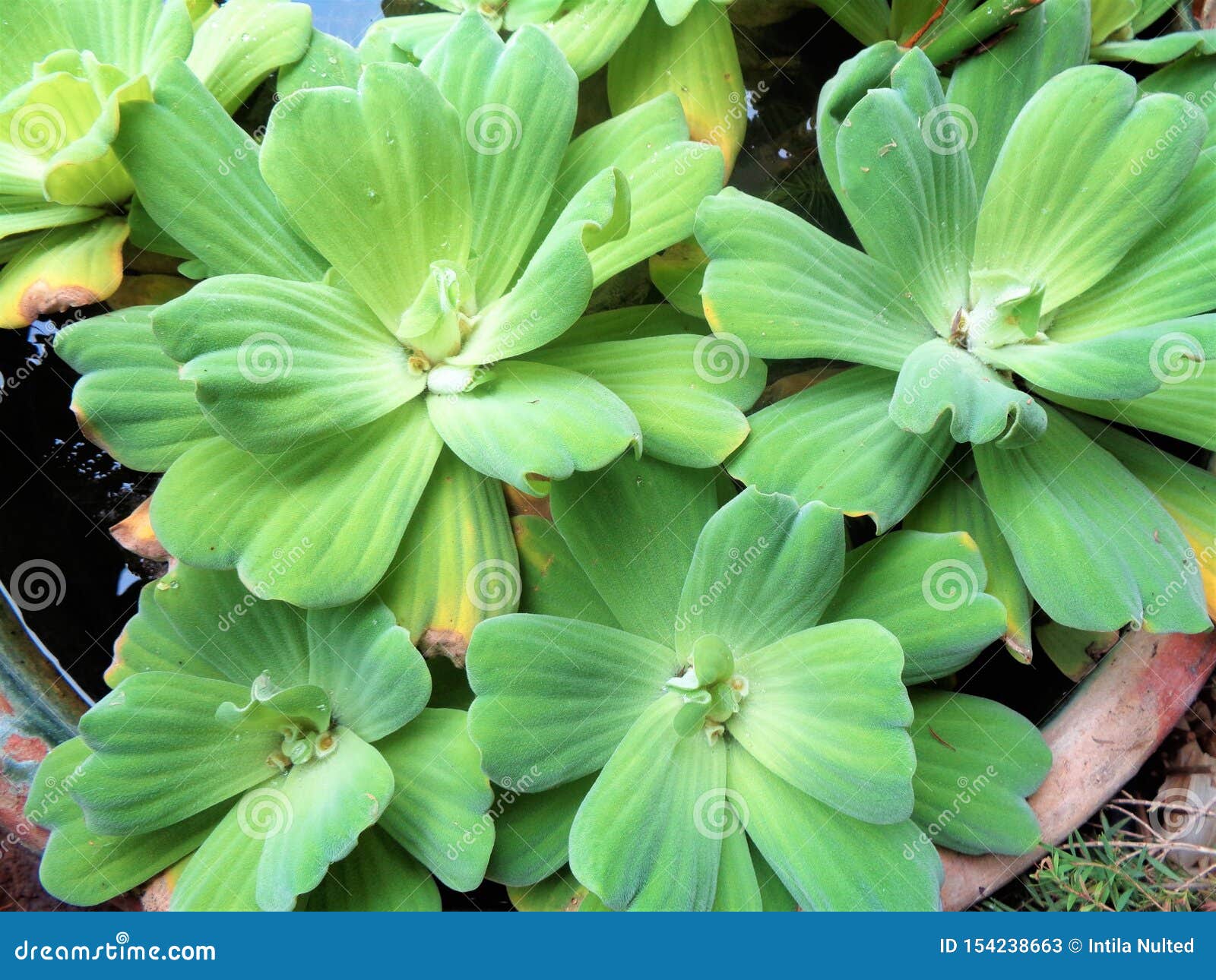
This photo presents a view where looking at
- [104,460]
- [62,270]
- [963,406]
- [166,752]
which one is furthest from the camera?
[104,460]

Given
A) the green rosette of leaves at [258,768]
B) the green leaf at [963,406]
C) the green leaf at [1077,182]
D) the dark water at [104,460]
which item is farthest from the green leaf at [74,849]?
the green leaf at [1077,182]

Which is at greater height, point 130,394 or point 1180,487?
point 130,394

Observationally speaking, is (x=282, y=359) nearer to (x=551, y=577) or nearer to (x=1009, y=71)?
(x=551, y=577)

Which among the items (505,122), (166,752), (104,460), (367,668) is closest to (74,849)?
(166,752)

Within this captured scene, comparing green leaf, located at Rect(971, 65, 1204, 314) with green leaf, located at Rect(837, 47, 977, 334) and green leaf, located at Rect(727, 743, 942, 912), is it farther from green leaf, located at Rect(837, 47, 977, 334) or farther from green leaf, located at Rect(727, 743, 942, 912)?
green leaf, located at Rect(727, 743, 942, 912)

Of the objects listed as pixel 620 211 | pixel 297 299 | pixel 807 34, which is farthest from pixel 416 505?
pixel 807 34

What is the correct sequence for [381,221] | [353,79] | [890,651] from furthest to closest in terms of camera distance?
[353,79], [381,221], [890,651]

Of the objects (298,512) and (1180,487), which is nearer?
(298,512)
